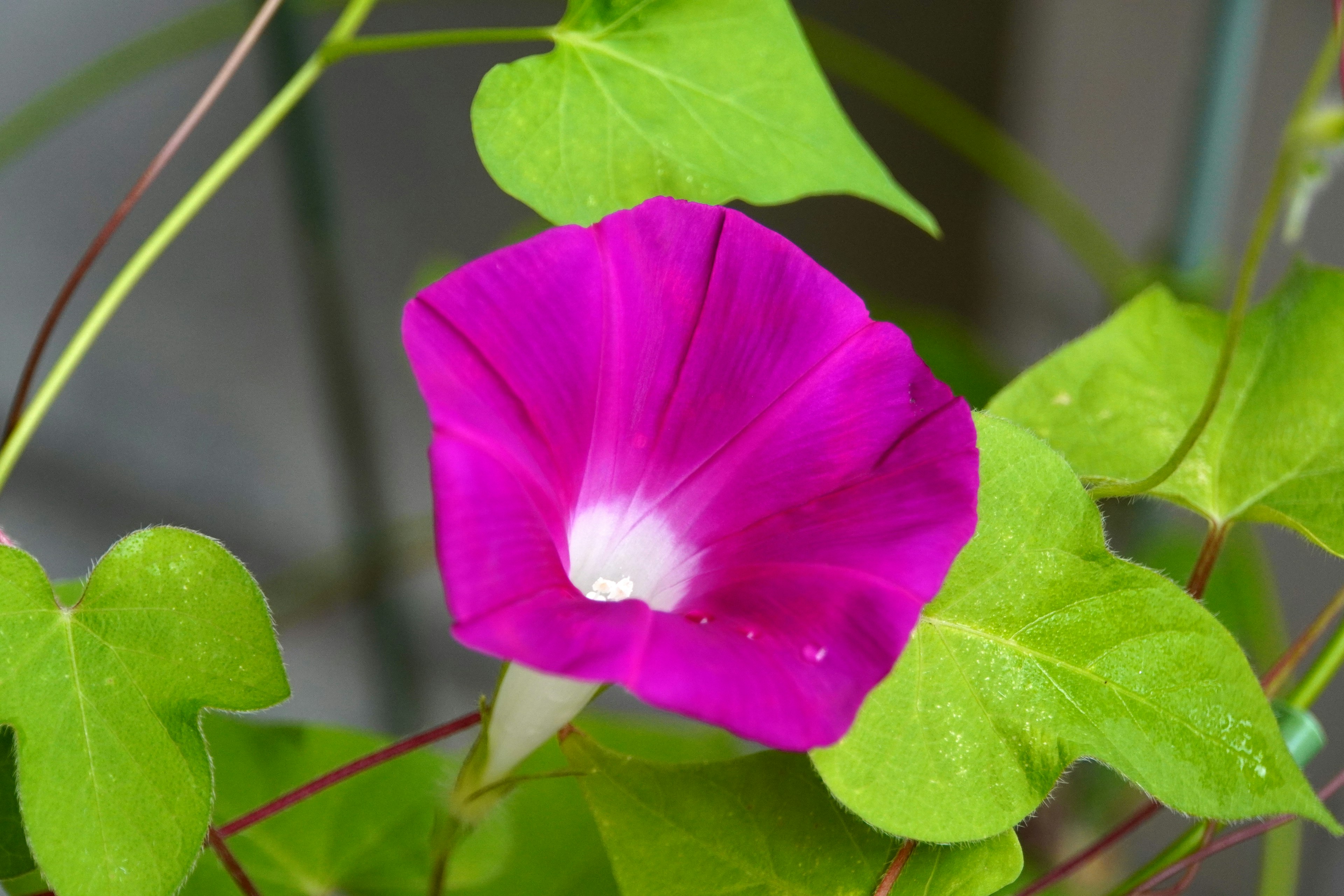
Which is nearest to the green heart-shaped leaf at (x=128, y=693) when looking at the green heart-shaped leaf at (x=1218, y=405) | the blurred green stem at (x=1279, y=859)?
the green heart-shaped leaf at (x=1218, y=405)

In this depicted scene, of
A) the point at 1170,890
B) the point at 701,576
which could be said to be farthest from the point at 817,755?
the point at 1170,890

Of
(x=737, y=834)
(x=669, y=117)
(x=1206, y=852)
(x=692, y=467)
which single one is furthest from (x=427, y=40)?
(x=1206, y=852)

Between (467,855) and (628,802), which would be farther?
(467,855)

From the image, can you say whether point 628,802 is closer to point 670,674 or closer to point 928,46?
point 670,674

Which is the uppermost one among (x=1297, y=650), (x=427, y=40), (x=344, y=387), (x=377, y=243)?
(x=427, y=40)

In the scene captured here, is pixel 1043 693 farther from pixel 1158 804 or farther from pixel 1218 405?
pixel 1218 405

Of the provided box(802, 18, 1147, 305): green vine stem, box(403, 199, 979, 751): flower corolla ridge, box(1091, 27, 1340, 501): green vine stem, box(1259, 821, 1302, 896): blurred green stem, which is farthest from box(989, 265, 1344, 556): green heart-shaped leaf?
box(802, 18, 1147, 305): green vine stem

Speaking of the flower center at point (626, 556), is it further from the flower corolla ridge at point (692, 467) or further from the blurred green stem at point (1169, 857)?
the blurred green stem at point (1169, 857)
